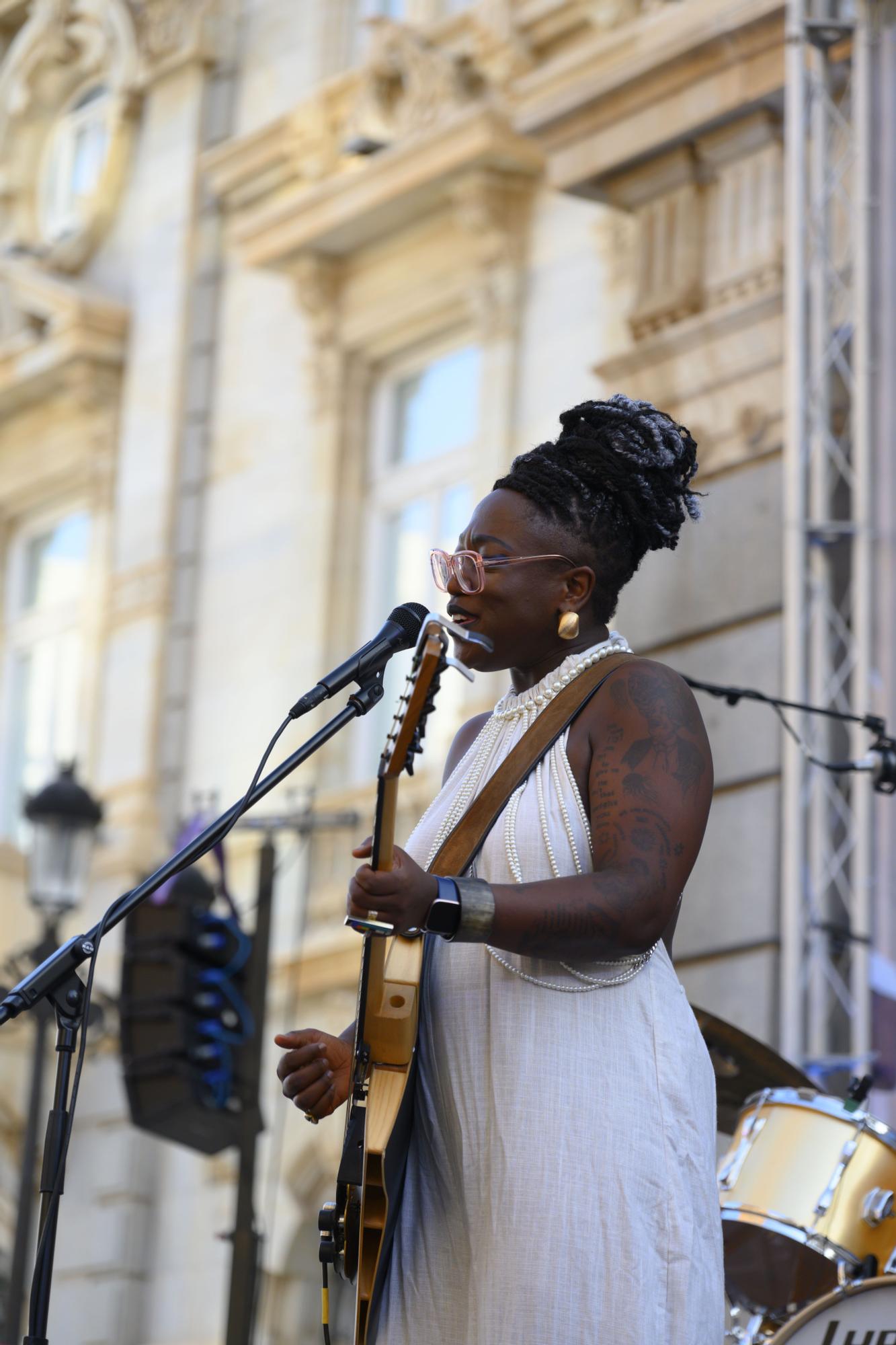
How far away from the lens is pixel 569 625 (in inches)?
126

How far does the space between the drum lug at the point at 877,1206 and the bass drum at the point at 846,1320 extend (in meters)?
0.45

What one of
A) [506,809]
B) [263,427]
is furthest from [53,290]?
[506,809]

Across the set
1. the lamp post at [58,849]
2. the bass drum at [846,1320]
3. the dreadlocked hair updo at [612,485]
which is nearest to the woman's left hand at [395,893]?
the dreadlocked hair updo at [612,485]

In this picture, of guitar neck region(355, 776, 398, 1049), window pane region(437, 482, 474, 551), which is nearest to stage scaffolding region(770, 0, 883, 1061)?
window pane region(437, 482, 474, 551)

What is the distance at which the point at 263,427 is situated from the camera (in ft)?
43.0

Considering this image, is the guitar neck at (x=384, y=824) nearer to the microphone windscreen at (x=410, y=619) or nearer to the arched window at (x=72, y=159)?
the microphone windscreen at (x=410, y=619)

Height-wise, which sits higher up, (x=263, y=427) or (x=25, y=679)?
(x=263, y=427)

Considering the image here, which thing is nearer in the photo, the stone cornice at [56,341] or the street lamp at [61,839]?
the street lamp at [61,839]

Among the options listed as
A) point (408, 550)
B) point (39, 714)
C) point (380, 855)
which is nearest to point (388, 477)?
point (408, 550)

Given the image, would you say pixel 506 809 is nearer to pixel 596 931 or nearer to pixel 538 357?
pixel 596 931

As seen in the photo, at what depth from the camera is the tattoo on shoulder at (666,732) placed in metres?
3.01

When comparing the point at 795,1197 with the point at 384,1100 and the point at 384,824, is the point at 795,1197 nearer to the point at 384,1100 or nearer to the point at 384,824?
the point at 384,1100

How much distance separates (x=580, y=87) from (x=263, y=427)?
4.55m

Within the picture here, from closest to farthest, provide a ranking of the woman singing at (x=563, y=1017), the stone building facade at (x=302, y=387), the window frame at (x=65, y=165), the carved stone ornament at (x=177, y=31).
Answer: the woman singing at (x=563, y=1017), the stone building facade at (x=302, y=387), the carved stone ornament at (x=177, y=31), the window frame at (x=65, y=165)
